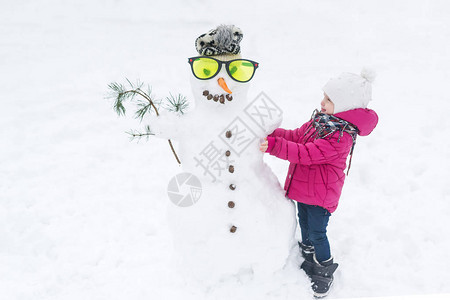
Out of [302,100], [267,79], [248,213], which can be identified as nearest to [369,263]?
[248,213]

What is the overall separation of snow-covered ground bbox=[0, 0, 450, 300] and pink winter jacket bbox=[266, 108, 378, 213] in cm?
62

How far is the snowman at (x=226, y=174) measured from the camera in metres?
1.81

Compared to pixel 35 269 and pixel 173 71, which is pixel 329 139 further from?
pixel 173 71

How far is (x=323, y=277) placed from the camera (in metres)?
2.27

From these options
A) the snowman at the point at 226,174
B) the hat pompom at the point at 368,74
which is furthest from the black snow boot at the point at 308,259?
the hat pompom at the point at 368,74

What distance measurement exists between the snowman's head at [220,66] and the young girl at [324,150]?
35 centimetres

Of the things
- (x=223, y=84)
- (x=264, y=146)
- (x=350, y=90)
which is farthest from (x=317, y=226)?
(x=223, y=84)

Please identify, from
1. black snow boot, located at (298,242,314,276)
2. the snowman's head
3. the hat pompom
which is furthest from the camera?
black snow boot, located at (298,242,314,276)

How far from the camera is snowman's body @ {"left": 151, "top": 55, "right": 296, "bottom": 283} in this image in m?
1.93

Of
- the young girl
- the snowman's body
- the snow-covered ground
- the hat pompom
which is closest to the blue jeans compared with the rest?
→ the young girl

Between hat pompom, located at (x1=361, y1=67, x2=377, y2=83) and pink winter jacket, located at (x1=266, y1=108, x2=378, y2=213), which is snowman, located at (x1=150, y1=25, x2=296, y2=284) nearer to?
pink winter jacket, located at (x1=266, y1=108, x2=378, y2=213)

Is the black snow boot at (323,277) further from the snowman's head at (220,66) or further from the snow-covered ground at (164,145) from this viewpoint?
the snowman's head at (220,66)

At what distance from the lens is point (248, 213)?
2035 mm

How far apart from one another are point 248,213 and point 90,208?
1617mm
